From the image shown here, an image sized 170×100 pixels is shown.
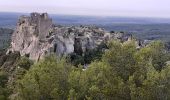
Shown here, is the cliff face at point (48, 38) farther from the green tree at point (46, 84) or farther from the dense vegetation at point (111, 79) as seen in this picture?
the dense vegetation at point (111, 79)

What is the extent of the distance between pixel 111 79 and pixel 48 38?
56.6 m

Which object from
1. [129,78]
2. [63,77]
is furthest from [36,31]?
[129,78]

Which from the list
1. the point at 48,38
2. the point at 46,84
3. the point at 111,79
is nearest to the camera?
the point at 111,79

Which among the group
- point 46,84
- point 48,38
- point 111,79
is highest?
point 111,79

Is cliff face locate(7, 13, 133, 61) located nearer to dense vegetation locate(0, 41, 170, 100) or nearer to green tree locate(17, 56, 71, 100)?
green tree locate(17, 56, 71, 100)

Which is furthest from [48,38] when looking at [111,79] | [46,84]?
[111,79]

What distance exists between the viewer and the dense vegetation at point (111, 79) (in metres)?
32.3

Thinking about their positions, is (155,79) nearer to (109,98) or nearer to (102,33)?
(109,98)

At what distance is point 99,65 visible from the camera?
35062 millimetres

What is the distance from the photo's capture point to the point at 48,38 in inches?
3546

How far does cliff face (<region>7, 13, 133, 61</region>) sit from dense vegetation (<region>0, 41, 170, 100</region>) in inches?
1682

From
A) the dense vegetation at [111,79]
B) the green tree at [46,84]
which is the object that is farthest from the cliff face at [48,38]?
the dense vegetation at [111,79]

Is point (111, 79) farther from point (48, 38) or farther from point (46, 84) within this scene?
point (48, 38)

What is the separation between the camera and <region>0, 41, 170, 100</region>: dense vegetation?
32281 millimetres
